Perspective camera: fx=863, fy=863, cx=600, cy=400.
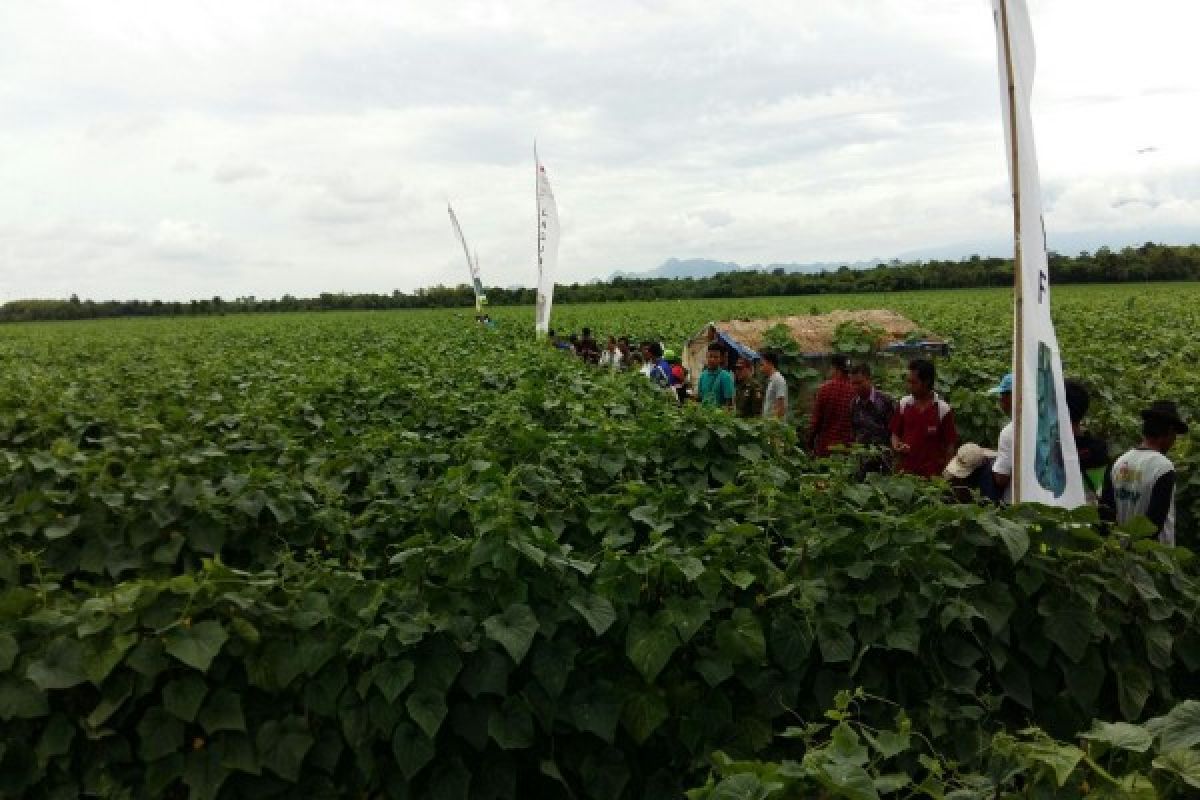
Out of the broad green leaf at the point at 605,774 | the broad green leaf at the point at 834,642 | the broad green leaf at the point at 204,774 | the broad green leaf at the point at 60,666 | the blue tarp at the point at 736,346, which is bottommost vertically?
the broad green leaf at the point at 605,774

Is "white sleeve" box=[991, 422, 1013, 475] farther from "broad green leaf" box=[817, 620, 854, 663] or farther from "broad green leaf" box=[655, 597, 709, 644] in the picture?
"broad green leaf" box=[655, 597, 709, 644]

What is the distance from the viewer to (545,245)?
16016mm

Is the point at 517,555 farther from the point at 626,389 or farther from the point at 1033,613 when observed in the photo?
the point at 626,389

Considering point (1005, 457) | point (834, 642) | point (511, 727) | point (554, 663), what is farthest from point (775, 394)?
point (511, 727)

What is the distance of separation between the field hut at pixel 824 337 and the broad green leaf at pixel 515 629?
8.58m

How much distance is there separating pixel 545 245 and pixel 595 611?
13.3m

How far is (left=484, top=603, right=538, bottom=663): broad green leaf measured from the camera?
123 inches

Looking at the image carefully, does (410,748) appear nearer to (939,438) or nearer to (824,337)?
(939,438)

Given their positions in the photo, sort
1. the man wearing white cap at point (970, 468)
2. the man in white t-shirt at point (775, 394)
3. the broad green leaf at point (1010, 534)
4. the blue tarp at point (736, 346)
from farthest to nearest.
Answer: the blue tarp at point (736, 346), the man in white t-shirt at point (775, 394), the man wearing white cap at point (970, 468), the broad green leaf at point (1010, 534)

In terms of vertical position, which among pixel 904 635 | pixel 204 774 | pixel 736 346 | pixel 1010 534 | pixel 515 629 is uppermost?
pixel 736 346

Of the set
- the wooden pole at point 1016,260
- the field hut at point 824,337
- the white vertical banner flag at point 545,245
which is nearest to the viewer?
the wooden pole at point 1016,260

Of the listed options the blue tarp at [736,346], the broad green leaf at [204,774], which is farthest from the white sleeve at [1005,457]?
the blue tarp at [736,346]

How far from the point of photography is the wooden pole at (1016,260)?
3.92 metres

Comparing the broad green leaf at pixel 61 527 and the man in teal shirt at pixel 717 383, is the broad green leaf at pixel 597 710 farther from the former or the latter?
the man in teal shirt at pixel 717 383
